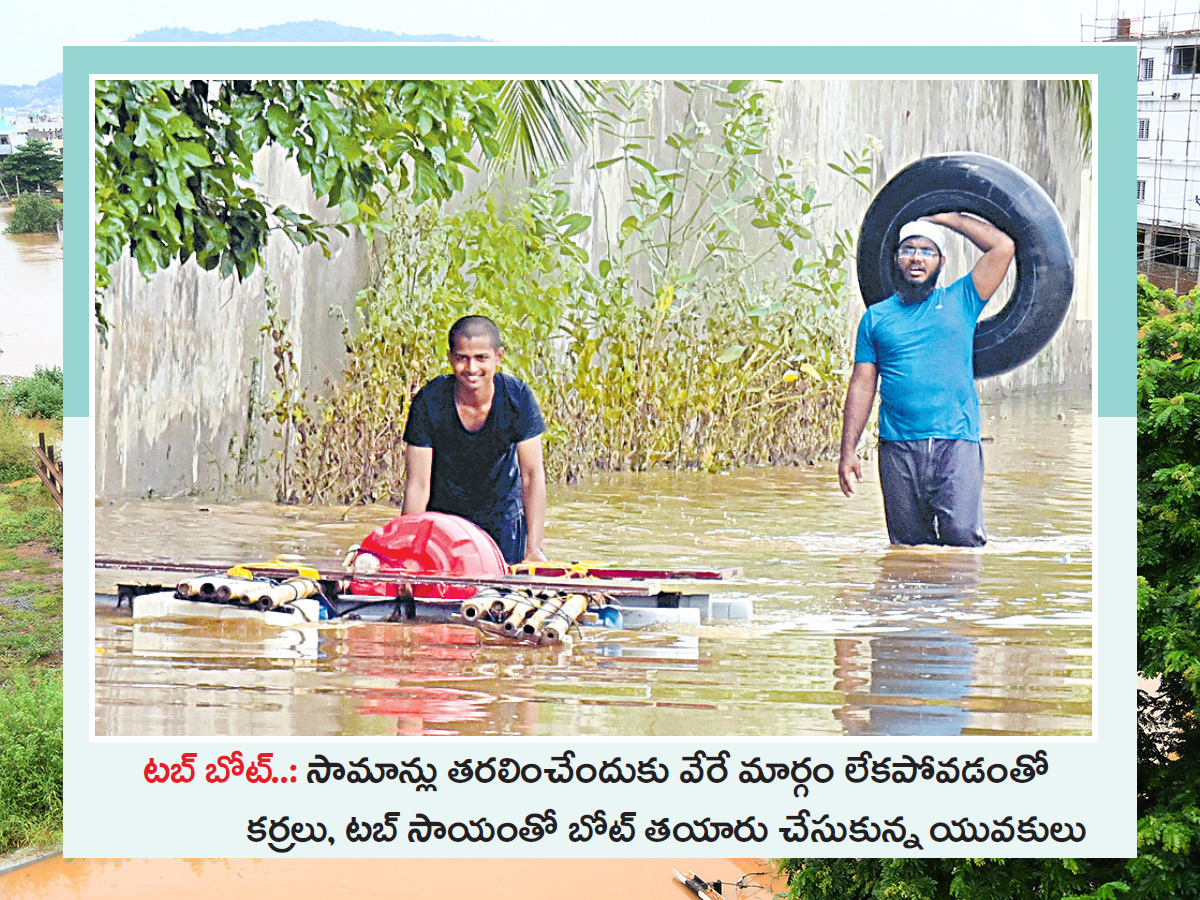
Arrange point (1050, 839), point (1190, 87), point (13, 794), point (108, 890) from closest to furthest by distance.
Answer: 1. point (1050, 839)
2. point (108, 890)
3. point (13, 794)
4. point (1190, 87)

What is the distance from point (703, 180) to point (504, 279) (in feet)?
2.08

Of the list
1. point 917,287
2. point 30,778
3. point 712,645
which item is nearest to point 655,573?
point 712,645

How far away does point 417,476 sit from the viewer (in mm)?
3518

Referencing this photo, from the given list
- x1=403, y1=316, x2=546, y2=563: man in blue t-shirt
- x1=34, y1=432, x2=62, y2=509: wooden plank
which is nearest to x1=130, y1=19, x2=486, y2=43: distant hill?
x1=34, y1=432, x2=62, y2=509: wooden plank

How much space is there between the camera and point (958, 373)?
3.52 meters

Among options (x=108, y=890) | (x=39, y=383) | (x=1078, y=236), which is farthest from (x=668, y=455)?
(x=39, y=383)

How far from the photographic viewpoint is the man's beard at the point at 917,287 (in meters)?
3.49

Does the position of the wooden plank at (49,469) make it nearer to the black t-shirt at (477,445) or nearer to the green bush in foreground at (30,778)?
the green bush in foreground at (30,778)

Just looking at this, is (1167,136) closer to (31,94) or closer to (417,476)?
(417,476)

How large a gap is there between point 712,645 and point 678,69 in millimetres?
1573

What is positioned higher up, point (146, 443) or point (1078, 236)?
point (1078, 236)

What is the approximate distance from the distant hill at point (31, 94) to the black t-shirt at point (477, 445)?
19.0 meters

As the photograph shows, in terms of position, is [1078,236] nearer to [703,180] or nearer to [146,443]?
[703,180]

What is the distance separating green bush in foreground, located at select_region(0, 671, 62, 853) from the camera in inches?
335
